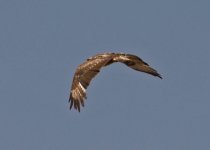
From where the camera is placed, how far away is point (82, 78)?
15.8m

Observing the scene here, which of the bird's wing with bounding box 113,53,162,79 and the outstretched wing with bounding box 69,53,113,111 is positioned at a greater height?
the bird's wing with bounding box 113,53,162,79

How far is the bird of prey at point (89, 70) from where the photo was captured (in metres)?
15.6

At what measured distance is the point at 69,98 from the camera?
52.3 ft

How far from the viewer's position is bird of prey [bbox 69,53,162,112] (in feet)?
51.3

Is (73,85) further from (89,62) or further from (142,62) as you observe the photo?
(142,62)

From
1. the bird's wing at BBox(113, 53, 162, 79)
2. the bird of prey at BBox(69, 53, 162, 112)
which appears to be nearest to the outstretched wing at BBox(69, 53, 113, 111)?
the bird of prey at BBox(69, 53, 162, 112)

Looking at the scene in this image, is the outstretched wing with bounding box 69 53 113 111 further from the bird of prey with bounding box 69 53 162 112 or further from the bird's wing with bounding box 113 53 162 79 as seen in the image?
the bird's wing with bounding box 113 53 162 79

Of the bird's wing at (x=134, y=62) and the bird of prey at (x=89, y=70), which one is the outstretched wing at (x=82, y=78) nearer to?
the bird of prey at (x=89, y=70)

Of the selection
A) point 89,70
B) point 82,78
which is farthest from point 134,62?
point 82,78

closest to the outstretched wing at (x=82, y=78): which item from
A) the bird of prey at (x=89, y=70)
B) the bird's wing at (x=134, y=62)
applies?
the bird of prey at (x=89, y=70)

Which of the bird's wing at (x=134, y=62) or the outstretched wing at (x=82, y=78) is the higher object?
the bird's wing at (x=134, y=62)

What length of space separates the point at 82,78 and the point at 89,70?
41 cm

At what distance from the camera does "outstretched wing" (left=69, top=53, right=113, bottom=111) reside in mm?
15656

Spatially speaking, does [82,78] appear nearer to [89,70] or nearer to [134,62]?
[89,70]
